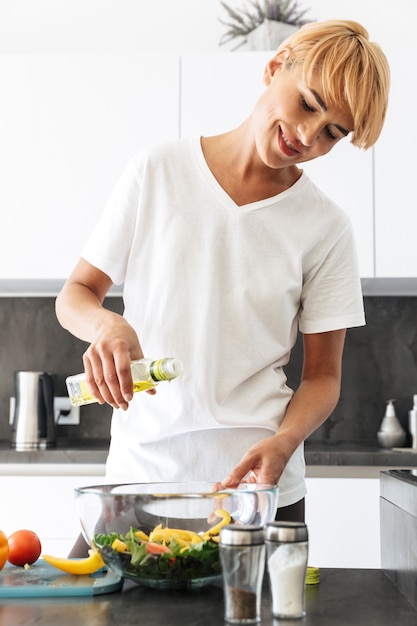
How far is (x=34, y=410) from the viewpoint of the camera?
2812mm

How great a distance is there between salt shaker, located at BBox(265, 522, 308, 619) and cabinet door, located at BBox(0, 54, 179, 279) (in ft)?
6.58

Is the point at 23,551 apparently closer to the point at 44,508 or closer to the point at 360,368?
the point at 44,508

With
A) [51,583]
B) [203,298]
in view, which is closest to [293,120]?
[203,298]

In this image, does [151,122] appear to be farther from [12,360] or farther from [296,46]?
[296,46]

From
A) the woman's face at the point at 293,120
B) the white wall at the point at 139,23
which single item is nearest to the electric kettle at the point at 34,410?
the white wall at the point at 139,23

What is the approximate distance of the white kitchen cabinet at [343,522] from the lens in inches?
95.4

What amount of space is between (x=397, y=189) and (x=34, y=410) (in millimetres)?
1396

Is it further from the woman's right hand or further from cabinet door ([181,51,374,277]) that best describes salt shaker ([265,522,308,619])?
cabinet door ([181,51,374,277])

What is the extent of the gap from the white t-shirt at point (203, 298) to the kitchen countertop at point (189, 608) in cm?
38

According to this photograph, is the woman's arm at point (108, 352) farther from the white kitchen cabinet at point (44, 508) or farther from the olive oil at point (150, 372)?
the white kitchen cabinet at point (44, 508)

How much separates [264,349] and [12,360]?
1.88 metres

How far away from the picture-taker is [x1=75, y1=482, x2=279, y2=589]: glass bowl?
0.93 meters

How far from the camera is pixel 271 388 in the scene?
143cm

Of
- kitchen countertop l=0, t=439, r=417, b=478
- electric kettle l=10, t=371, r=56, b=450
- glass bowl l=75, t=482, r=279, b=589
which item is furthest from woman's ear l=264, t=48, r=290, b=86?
electric kettle l=10, t=371, r=56, b=450
